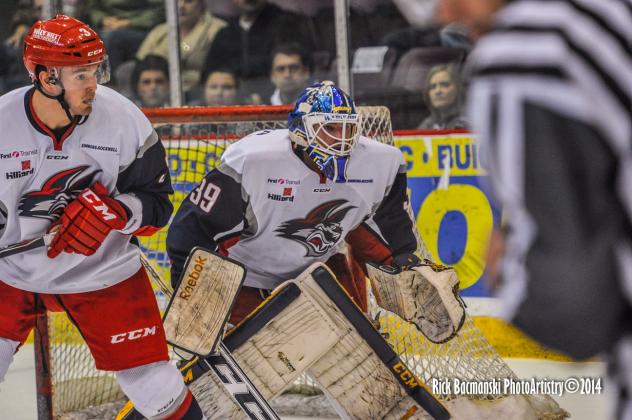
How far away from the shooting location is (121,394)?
12.9 ft

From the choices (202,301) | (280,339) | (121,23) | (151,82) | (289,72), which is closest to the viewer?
(202,301)

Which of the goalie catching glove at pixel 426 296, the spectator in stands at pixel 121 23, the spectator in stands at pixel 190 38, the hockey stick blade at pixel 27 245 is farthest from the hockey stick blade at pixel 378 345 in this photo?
the spectator in stands at pixel 121 23

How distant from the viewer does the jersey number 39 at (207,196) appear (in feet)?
9.84

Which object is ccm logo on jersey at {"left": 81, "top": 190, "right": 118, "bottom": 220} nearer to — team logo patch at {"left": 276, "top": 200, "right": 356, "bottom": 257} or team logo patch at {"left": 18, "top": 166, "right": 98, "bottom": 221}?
team logo patch at {"left": 18, "top": 166, "right": 98, "bottom": 221}

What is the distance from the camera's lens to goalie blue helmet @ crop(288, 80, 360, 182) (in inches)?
119

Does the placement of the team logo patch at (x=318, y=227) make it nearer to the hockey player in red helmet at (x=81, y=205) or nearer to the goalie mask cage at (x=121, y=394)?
the goalie mask cage at (x=121, y=394)

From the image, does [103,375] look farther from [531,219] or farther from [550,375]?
[531,219]

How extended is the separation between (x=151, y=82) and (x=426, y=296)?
2608mm

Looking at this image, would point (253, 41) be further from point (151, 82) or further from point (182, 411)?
point (182, 411)

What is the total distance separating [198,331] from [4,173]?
0.66m

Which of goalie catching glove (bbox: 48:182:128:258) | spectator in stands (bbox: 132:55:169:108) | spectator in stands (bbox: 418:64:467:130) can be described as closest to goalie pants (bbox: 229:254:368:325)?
goalie catching glove (bbox: 48:182:128:258)

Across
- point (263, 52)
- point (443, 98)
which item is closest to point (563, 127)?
point (443, 98)

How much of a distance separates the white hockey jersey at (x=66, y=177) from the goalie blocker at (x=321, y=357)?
444mm

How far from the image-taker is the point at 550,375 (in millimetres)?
3965
